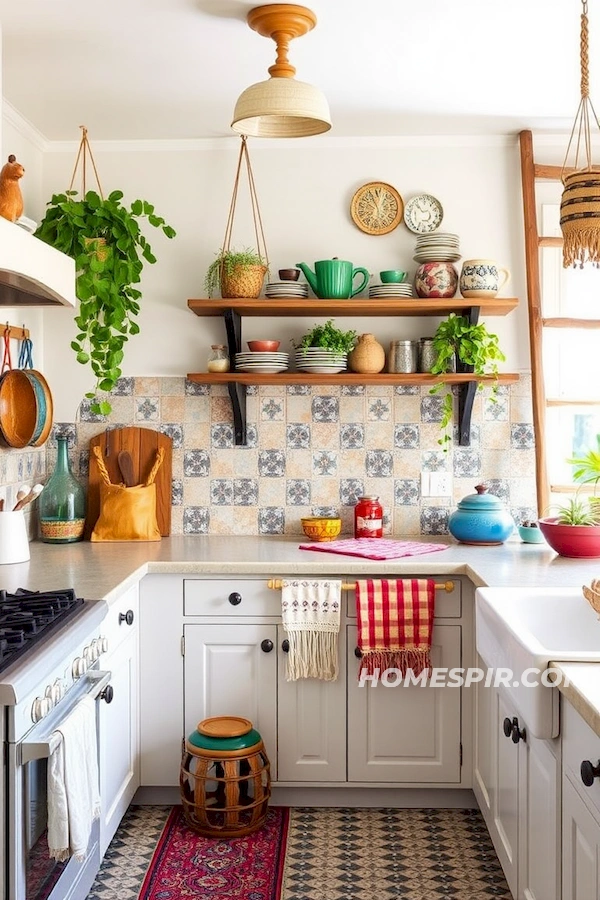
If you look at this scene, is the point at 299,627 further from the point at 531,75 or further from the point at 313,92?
the point at 531,75

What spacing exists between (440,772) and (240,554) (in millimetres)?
977

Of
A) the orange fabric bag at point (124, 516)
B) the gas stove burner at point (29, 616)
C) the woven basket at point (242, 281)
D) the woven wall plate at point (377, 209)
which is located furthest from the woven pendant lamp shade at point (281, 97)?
the orange fabric bag at point (124, 516)

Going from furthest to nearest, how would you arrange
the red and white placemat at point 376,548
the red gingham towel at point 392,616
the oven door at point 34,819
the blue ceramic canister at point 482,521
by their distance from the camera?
the blue ceramic canister at point 482,521 < the red and white placemat at point 376,548 < the red gingham towel at point 392,616 < the oven door at point 34,819

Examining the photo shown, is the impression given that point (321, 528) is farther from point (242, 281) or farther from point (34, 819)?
point (34, 819)

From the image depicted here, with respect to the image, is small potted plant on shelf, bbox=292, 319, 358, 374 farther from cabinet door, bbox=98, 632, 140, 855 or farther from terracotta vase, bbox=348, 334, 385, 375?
cabinet door, bbox=98, 632, 140, 855

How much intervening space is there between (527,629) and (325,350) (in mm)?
1383

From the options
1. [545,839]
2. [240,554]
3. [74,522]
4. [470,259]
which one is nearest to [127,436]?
[74,522]

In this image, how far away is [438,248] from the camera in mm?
3551

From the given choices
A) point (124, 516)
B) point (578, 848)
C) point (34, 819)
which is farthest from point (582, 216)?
point (124, 516)

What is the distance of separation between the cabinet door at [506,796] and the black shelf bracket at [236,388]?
147cm

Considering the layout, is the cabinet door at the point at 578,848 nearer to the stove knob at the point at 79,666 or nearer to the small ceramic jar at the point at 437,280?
the stove knob at the point at 79,666

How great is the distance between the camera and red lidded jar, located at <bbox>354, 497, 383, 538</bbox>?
3.59m

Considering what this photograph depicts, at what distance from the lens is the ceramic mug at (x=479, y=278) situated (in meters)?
3.47

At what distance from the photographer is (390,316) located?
371 cm
